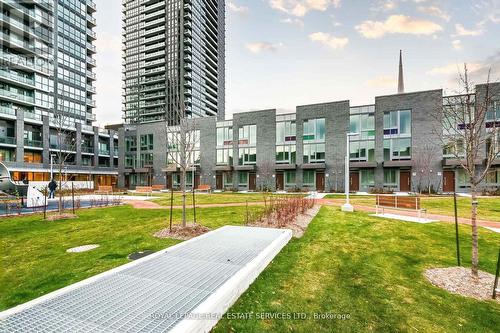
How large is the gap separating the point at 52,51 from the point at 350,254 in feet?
229

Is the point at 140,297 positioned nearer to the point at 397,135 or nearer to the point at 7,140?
the point at 397,135

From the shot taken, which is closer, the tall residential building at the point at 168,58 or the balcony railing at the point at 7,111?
the balcony railing at the point at 7,111

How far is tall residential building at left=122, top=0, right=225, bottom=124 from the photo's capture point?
81500mm

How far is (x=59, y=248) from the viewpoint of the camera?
7.84 metres

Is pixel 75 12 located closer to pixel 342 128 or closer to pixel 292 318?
pixel 342 128

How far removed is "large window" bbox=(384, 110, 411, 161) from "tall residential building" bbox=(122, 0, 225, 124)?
57.9m

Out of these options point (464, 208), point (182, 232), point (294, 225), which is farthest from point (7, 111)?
point (464, 208)

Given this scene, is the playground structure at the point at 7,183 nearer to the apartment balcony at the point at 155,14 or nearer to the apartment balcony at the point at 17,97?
the apartment balcony at the point at 17,97

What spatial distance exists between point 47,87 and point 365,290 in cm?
6686

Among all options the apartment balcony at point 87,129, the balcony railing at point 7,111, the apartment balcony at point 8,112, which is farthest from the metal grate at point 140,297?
the apartment balcony at point 87,129

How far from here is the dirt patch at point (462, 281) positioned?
4.73 meters

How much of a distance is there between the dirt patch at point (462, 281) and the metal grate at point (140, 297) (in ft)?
13.0

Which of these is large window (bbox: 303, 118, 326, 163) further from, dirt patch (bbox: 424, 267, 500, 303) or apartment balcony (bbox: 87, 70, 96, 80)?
apartment balcony (bbox: 87, 70, 96, 80)

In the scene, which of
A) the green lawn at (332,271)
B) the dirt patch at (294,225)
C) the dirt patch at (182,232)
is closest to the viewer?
the green lawn at (332,271)
